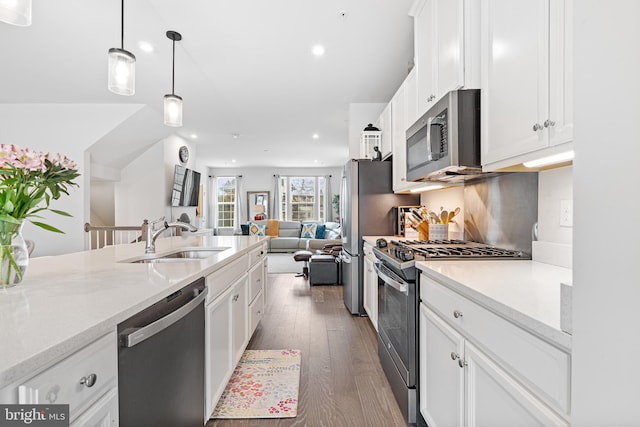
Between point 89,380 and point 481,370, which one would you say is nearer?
point 89,380

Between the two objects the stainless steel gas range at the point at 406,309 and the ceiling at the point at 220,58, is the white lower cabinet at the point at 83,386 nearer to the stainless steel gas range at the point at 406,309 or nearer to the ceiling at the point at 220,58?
the stainless steel gas range at the point at 406,309

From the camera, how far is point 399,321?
1848 millimetres

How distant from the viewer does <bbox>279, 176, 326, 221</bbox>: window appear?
10484 mm

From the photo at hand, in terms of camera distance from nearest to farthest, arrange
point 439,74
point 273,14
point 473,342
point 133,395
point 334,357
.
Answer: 1. point 133,395
2. point 473,342
3. point 439,74
4. point 273,14
5. point 334,357

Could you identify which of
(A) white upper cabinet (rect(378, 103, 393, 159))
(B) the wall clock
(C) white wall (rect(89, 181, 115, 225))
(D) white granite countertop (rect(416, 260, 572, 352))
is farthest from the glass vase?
(B) the wall clock

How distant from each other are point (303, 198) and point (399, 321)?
882 cm

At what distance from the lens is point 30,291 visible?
3.43 feet

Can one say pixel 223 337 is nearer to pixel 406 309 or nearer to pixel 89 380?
pixel 406 309

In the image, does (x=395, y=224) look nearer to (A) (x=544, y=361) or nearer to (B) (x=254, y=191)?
(A) (x=544, y=361)

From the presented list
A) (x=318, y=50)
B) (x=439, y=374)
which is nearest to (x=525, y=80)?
(x=439, y=374)

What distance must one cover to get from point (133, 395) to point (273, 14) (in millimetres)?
2410

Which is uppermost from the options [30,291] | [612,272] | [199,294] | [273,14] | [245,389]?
[273,14]

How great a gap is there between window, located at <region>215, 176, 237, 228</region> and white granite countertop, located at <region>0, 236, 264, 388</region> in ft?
29.3

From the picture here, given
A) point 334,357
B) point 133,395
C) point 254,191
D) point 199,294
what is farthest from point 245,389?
point 254,191
